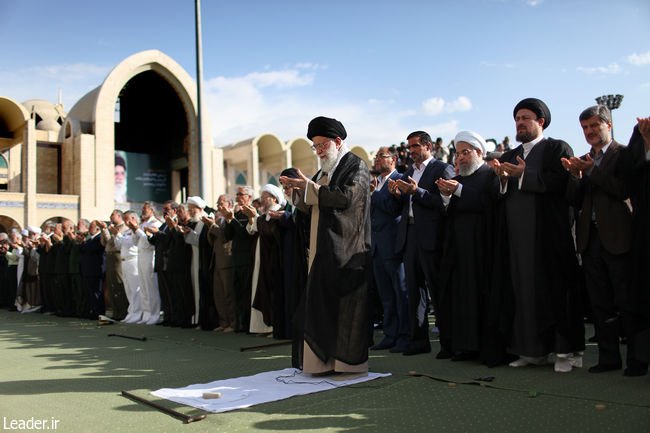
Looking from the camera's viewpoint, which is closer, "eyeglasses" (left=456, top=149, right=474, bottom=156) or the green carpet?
the green carpet

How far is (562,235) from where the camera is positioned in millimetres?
4402

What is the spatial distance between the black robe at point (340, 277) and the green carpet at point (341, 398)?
0.36 m

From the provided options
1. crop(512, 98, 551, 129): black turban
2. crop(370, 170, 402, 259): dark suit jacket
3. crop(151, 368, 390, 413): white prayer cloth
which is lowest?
crop(151, 368, 390, 413): white prayer cloth

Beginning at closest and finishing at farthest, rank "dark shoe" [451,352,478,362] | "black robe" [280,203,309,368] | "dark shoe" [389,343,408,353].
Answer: "black robe" [280,203,309,368]
"dark shoe" [451,352,478,362]
"dark shoe" [389,343,408,353]

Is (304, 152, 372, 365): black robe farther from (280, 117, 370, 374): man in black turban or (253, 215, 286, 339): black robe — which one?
Result: (253, 215, 286, 339): black robe

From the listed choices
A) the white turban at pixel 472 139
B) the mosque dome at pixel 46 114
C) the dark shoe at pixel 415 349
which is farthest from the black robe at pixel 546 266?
the mosque dome at pixel 46 114

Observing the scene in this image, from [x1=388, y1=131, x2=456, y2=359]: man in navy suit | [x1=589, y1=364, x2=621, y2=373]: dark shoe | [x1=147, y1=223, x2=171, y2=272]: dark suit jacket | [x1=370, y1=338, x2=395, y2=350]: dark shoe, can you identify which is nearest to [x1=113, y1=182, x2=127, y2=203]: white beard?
[x1=147, y1=223, x2=171, y2=272]: dark suit jacket

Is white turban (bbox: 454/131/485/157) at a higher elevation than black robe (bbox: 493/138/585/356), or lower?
higher

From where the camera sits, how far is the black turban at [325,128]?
182 inches

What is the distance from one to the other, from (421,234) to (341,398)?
197cm

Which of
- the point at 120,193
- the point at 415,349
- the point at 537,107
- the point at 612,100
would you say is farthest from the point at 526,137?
the point at 120,193

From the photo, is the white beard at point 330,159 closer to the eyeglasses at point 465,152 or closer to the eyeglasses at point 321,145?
the eyeglasses at point 321,145

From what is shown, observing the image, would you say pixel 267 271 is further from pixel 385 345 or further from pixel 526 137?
pixel 526 137

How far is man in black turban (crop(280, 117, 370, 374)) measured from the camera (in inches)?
167
